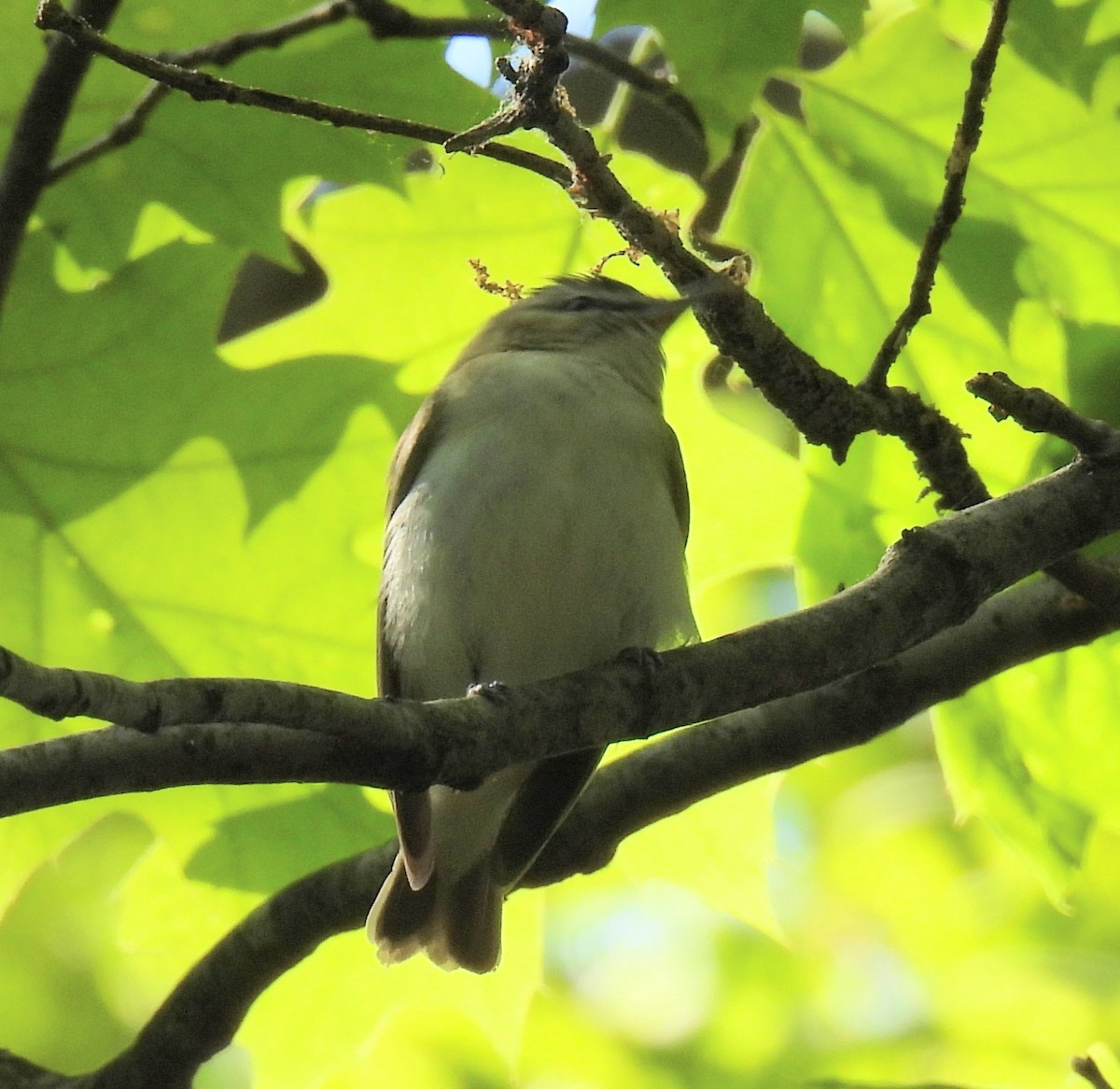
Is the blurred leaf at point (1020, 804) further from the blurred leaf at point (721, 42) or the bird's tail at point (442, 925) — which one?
the blurred leaf at point (721, 42)

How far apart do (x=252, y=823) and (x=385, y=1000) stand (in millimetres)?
510

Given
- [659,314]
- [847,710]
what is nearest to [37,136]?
[659,314]

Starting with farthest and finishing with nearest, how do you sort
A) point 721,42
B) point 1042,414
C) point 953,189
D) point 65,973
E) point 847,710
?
point 65,973 < point 847,710 < point 721,42 < point 953,189 < point 1042,414

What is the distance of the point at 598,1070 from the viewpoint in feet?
16.3

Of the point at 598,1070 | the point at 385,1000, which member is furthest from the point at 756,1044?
the point at 385,1000

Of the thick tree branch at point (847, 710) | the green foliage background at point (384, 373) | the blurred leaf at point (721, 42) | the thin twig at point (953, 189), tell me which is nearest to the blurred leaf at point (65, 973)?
the green foliage background at point (384, 373)

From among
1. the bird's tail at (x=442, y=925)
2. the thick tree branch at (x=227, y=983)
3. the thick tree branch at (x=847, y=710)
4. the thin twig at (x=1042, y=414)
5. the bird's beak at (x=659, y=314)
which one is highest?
the bird's beak at (x=659, y=314)

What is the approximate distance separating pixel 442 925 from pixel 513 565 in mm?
786

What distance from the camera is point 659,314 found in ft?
11.1

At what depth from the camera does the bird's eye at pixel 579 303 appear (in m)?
3.53

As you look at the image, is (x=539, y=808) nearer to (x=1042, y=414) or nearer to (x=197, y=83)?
(x=1042, y=414)

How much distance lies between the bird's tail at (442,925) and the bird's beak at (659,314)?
1.32 metres

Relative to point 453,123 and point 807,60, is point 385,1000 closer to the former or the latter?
point 453,123

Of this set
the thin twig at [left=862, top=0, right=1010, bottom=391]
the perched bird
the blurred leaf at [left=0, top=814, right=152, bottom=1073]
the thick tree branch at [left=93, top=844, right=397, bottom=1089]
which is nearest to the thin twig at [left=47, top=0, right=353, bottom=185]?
the perched bird
